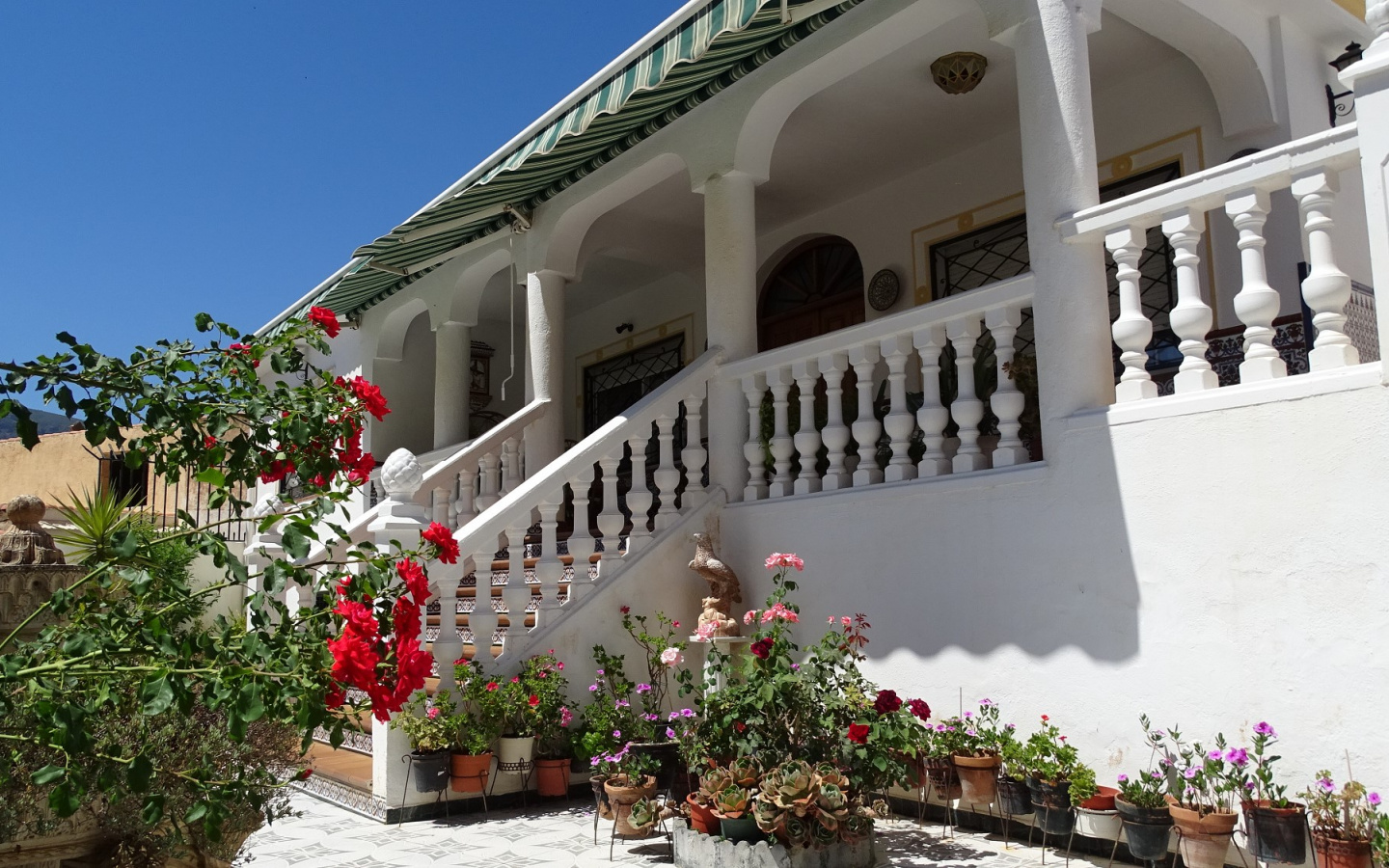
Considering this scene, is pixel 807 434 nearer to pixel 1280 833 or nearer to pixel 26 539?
pixel 1280 833

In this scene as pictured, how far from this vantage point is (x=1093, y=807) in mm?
4293

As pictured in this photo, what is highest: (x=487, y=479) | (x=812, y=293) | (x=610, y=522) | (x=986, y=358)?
(x=812, y=293)

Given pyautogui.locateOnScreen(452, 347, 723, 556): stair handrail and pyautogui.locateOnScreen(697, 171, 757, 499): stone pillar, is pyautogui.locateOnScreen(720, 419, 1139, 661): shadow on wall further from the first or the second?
pyautogui.locateOnScreen(452, 347, 723, 556): stair handrail

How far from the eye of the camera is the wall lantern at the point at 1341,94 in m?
6.63

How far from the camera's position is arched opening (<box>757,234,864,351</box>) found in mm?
9758

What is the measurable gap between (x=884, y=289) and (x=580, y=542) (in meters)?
4.02

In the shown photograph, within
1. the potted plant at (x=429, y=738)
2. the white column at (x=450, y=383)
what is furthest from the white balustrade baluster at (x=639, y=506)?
the white column at (x=450, y=383)

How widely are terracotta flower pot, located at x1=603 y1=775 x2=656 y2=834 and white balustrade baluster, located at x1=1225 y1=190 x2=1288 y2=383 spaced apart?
3.25 m

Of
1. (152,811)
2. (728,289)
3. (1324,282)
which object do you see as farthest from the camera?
(728,289)

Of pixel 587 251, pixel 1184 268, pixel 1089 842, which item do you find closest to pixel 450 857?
pixel 1089 842

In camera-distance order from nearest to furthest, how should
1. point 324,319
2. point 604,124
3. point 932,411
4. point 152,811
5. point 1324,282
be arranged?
point 152,811, point 324,319, point 1324,282, point 932,411, point 604,124

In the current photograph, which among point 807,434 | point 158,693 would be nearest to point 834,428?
point 807,434

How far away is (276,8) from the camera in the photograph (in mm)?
8383

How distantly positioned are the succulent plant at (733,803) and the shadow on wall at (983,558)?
1437mm
